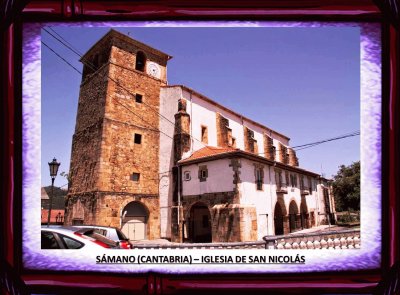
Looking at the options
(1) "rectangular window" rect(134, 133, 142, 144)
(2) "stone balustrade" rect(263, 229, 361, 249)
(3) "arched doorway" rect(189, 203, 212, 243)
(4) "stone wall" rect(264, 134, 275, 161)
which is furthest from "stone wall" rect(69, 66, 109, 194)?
(4) "stone wall" rect(264, 134, 275, 161)

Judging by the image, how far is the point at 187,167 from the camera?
15070 mm

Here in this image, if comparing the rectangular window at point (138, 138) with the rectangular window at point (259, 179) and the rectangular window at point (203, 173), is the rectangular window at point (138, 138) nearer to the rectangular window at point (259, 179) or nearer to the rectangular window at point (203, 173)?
the rectangular window at point (203, 173)

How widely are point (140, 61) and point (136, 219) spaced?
9.04 meters

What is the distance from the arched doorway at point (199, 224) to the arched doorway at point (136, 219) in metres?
2.51

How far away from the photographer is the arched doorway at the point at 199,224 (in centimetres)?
1509

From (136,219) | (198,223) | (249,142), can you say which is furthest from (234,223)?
(249,142)

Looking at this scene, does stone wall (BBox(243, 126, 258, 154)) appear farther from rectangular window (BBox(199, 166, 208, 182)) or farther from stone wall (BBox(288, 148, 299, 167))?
rectangular window (BBox(199, 166, 208, 182))

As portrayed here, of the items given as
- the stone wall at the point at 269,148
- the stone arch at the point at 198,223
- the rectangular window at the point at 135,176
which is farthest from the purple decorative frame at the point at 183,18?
the stone wall at the point at 269,148

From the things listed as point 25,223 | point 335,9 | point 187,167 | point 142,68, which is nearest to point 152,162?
point 187,167

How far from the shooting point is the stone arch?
1495 centimetres

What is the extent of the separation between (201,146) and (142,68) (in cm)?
584

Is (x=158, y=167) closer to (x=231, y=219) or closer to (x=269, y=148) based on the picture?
(x=231, y=219)

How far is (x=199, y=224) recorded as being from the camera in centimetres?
1560
